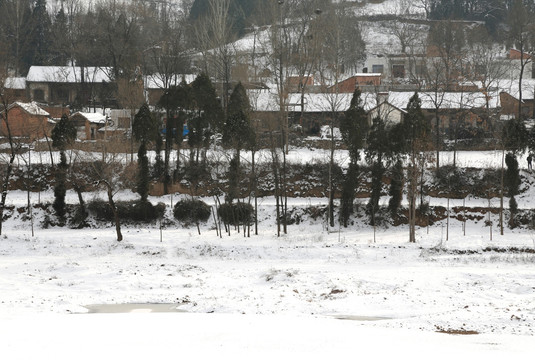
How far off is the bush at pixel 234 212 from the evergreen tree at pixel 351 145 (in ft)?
17.5

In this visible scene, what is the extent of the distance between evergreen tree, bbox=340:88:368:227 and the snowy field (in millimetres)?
1935

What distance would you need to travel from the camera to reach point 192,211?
1336 inches

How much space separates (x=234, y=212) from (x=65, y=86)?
114ft

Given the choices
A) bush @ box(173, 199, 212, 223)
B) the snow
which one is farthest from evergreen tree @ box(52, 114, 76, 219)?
bush @ box(173, 199, 212, 223)

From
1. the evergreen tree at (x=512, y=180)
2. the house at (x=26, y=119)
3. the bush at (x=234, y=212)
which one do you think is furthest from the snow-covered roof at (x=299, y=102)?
the house at (x=26, y=119)

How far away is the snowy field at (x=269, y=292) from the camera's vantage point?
13977 mm

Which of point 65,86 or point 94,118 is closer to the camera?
point 94,118

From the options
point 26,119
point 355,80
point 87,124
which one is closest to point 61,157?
point 26,119

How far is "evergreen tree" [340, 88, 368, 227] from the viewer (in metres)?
→ 34.2

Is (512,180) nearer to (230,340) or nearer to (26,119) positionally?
(230,340)

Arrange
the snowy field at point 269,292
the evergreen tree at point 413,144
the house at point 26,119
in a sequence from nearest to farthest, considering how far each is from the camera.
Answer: the snowy field at point 269,292
the evergreen tree at point 413,144
the house at point 26,119

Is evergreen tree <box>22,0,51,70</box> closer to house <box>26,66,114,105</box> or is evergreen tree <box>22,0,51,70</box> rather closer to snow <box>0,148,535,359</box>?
house <box>26,66,114,105</box>

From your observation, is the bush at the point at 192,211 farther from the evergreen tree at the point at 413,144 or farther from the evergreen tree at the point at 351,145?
the evergreen tree at the point at 413,144

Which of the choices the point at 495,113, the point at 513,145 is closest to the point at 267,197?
the point at 513,145
